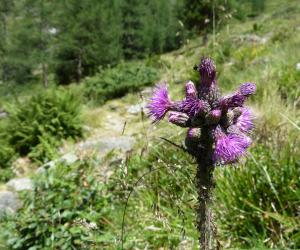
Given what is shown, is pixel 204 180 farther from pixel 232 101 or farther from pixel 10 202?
pixel 10 202

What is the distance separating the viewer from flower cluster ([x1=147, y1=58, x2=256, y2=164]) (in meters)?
1.36

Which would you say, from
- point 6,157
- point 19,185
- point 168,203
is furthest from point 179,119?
point 6,157

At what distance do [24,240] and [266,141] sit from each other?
2072 millimetres

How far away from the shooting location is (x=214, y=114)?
1.35m

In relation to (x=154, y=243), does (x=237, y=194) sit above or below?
above

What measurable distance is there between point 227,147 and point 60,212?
2.26 meters

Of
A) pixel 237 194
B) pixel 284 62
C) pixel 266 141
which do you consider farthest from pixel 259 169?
pixel 284 62

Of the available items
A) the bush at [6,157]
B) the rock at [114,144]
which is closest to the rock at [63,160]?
the rock at [114,144]

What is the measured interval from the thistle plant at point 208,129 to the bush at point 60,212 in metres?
1.45

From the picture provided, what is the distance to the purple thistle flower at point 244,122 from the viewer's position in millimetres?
1506

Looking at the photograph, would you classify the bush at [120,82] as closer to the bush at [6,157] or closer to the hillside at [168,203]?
the bush at [6,157]

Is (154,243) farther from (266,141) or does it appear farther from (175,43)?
(175,43)

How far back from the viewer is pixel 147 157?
14.2 ft

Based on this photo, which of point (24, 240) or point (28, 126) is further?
point (28, 126)
